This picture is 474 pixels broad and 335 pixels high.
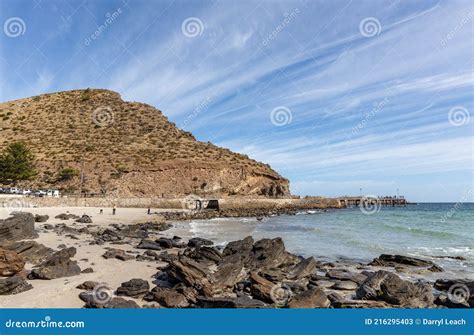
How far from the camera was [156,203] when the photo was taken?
66500 mm

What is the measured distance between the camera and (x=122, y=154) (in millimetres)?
83375

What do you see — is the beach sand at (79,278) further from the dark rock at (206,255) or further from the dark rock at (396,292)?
the dark rock at (396,292)

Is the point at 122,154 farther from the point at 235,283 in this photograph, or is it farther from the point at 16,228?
the point at 235,283

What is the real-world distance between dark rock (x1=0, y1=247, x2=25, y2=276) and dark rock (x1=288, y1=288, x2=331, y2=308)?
359 inches

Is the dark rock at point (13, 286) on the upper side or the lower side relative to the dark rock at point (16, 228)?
lower

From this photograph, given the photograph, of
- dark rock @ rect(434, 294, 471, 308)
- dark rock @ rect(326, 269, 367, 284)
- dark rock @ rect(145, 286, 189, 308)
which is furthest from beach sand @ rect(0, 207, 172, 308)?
dark rock @ rect(434, 294, 471, 308)

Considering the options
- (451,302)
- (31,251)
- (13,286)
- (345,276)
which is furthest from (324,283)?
(31,251)

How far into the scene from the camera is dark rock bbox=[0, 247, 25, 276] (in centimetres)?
1180

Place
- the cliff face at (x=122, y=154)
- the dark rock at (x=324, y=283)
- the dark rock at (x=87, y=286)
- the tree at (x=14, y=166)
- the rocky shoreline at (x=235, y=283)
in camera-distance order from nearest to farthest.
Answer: the rocky shoreline at (x=235, y=283)
the dark rock at (x=87, y=286)
the dark rock at (x=324, y=283)
the tree at (x=14, y=166)
the cliff face at (x=122, y=154)

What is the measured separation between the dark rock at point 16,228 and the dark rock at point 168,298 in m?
9.85

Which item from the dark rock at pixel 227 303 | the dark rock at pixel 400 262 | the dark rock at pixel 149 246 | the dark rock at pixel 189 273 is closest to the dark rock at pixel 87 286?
the dark rock at pixel 189 273

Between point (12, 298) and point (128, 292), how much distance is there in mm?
3055

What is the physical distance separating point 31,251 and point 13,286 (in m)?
5.15

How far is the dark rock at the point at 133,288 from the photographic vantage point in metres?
10.9
